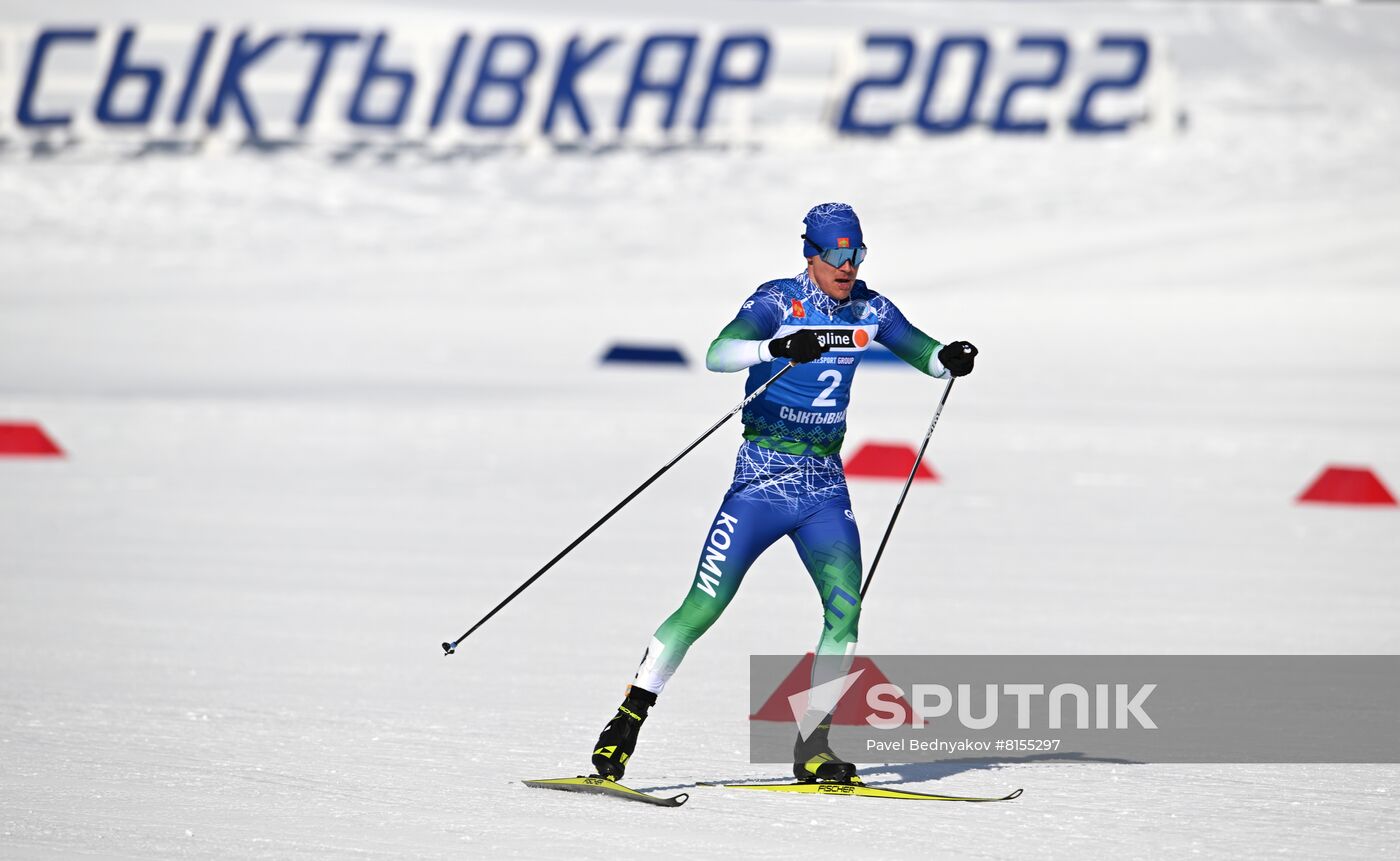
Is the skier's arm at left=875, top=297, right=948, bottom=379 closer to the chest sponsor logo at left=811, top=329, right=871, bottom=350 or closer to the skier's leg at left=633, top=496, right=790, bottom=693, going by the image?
the chest sponsor logo at left=811, top=329, right=871, bottom=350

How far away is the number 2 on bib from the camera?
646 centimetres

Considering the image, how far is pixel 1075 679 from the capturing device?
8.61 metres

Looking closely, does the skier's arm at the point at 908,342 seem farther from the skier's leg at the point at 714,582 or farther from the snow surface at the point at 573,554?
the snow surface at the point at 573,554

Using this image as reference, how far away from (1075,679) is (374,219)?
151 ft

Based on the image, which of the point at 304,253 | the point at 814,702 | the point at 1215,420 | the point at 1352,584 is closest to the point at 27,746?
the point at 814,702

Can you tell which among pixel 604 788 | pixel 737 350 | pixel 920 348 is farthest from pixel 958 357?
pixel 604 788

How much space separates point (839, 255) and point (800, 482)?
2.20 ft

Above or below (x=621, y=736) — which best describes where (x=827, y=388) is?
above

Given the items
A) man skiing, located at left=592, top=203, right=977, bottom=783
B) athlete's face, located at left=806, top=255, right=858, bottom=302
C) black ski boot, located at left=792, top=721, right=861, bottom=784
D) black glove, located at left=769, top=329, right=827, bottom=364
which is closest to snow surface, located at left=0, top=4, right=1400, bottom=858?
black ski boot, located at left=792, top=721, right=861, bottom=784

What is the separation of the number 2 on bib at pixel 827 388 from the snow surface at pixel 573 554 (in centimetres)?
116

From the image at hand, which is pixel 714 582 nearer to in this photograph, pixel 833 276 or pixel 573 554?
pixel 833 276

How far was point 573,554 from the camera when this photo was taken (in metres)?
12.5

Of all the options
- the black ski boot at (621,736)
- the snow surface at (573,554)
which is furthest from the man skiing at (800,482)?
the snow surface at (573,554)

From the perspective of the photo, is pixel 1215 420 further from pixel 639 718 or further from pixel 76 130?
pixel 76 130
